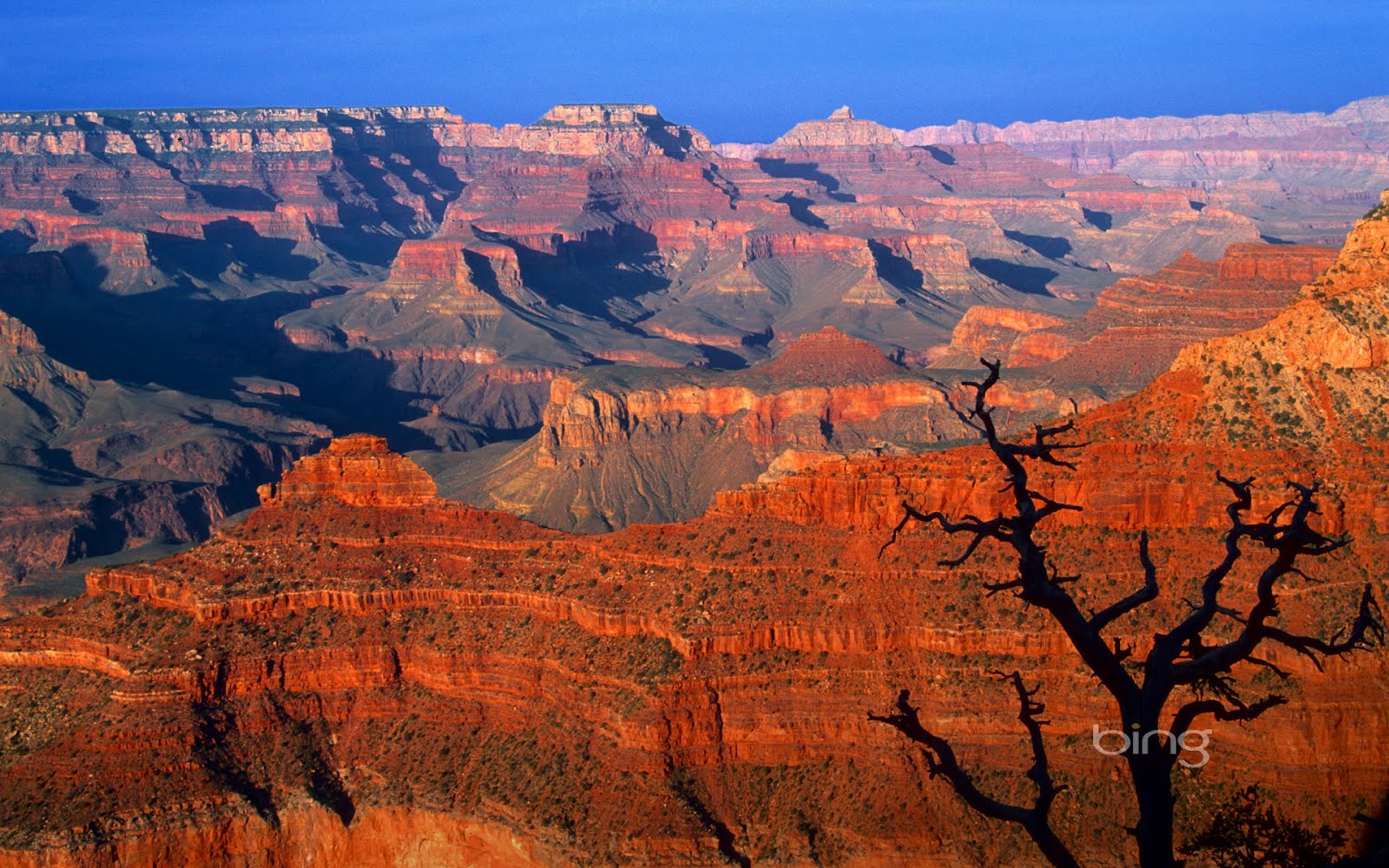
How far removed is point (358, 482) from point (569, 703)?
14101mm

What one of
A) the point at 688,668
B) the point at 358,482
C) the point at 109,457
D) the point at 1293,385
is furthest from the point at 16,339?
the point at 1293,385

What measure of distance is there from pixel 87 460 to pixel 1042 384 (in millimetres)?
91363

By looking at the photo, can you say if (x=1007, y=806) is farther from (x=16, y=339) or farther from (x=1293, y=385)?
(x=16, y=339)

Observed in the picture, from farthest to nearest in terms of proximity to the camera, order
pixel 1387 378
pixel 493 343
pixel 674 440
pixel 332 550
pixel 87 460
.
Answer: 1. pixel 493 343
2. pixel 87 460
3. pixel 674 440
4. pixel 332 550
5. pixel 1387 378

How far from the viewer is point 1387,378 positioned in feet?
147

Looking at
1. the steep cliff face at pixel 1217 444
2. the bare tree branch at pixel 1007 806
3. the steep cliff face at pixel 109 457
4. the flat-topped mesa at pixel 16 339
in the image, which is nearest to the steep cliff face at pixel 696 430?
the steep cliff face at pixel 109 457

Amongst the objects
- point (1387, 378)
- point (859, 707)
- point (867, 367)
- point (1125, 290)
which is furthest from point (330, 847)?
point (1125, 290)

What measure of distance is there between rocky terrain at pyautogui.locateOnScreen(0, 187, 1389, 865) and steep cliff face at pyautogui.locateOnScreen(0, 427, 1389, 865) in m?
0.09

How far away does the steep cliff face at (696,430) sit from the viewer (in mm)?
103000

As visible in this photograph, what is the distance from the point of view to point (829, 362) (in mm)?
119125

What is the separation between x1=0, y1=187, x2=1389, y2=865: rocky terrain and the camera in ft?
123

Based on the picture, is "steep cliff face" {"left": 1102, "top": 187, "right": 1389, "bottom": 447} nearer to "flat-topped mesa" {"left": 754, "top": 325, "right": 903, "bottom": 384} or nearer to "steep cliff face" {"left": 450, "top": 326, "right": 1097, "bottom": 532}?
"steep cliff face" {"left": 450, "top": 326, "right": 1097, "bottom": 532}

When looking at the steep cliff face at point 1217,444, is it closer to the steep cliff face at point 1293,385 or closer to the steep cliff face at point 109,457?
the steep cliff face at point 1293,385

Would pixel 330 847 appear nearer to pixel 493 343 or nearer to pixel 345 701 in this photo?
pixel 345 701
